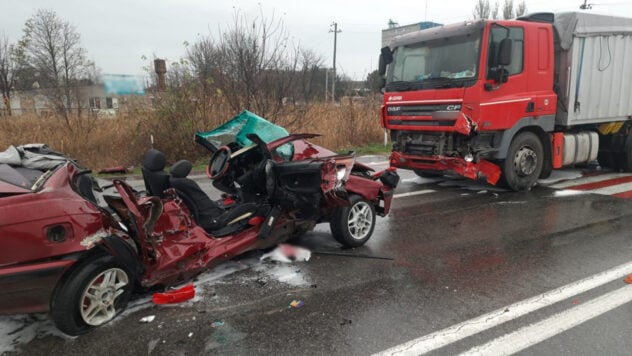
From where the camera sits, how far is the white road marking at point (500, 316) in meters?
2.93

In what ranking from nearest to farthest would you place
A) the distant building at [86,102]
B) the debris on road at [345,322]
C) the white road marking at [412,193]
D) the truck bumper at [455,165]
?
1. the debris on road at [345,322]
2. the truck bumper at [455,165]
3. the white road marking at [412,193]
4. the distant building at [86,102]

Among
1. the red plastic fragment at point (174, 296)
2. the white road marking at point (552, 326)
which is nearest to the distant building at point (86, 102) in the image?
the red plastic fragment at point (174, 296)

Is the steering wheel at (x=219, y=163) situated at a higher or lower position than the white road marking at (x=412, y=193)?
higher

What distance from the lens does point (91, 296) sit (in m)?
3.12

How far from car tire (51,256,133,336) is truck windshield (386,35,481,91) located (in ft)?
19.1

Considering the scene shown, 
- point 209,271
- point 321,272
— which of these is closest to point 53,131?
point 209,271

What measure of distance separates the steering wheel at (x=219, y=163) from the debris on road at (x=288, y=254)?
99 cm

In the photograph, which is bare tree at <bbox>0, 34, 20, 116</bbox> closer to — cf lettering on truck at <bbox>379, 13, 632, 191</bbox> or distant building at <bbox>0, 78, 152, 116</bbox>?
distant building at <bbox>0, 78, 152, 116</bbox>

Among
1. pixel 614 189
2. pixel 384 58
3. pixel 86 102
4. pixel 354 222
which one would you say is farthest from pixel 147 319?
pixel 86 102

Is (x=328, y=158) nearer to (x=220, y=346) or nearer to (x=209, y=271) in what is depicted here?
(x=209, y=271)

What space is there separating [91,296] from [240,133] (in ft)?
7.38

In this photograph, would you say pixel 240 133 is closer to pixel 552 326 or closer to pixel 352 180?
pixel 352 180

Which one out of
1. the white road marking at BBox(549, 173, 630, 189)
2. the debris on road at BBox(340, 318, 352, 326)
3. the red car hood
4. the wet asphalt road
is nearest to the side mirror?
the wet asphalt road

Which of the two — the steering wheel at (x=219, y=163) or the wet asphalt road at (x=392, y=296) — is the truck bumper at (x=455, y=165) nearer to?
the wet asphalt road at (x=392, y=296)
